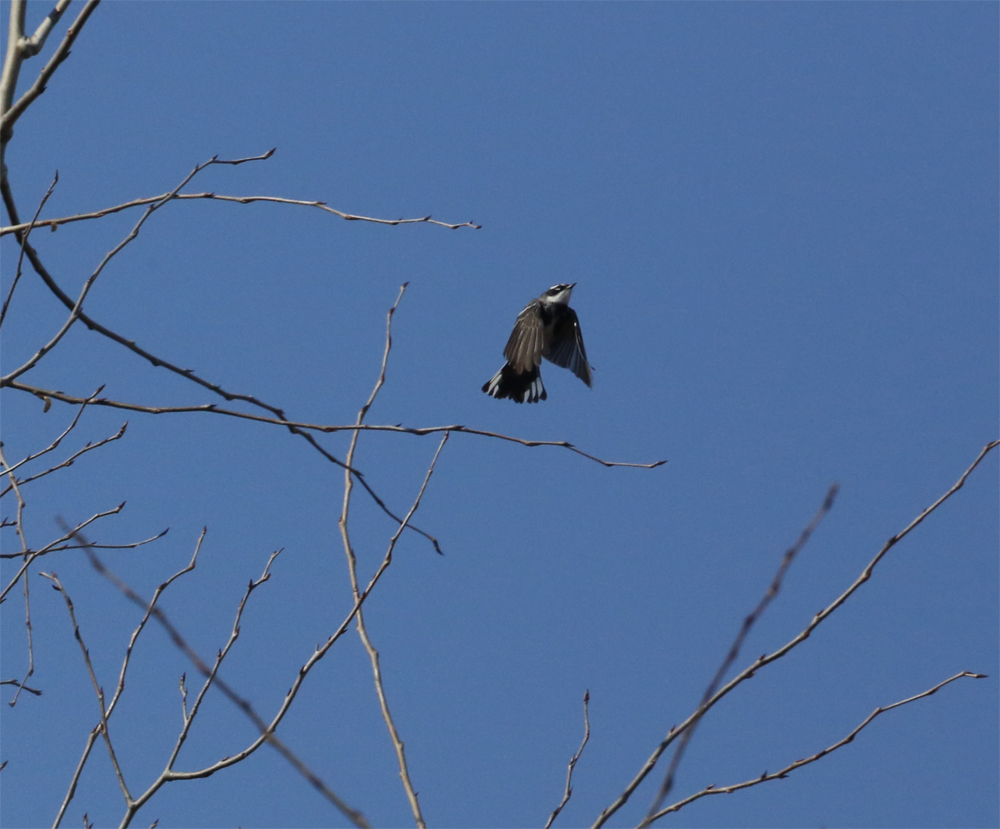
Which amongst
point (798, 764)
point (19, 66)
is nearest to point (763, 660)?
point (798, 764)

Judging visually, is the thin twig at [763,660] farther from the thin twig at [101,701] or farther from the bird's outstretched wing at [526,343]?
the bird's outstretched wing at [526,343]

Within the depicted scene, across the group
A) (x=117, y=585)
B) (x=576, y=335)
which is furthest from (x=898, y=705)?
(x=576, y=335)

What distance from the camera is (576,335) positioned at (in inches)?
333

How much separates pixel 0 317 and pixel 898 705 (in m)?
2.58

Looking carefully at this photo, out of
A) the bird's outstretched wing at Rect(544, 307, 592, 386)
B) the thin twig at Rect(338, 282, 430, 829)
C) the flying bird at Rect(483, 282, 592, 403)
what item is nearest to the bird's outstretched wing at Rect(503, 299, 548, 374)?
the flying bird at Rect(483, 282, 592, 403)

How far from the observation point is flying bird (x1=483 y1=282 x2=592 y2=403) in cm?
773

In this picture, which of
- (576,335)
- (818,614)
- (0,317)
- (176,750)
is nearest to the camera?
(818,614)

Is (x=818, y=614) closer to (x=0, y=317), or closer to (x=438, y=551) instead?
(x=438, y=551)

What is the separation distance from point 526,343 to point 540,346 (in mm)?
102

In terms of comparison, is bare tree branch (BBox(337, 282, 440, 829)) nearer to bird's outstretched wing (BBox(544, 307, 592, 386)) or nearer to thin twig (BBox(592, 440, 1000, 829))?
thin twig (BBox(592, 440, 1000, 829))

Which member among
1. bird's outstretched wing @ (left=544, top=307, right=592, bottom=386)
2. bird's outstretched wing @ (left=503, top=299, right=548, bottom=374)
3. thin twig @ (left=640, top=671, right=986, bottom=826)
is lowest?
thin twig @ (left=640, top=671, right=986, bottom=826)

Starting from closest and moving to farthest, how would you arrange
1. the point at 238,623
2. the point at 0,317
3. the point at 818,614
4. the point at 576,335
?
1. the point at 818,614
2. the point at 0,317
3. the point at 238,623
4. the point at 576,335

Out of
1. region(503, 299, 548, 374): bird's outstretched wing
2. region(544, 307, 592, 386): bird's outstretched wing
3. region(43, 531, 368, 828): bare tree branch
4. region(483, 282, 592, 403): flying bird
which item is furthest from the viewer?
region(544, 307, 592, 386): bird's outstretched wing

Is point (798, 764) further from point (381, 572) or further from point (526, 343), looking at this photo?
point (526, 343)
